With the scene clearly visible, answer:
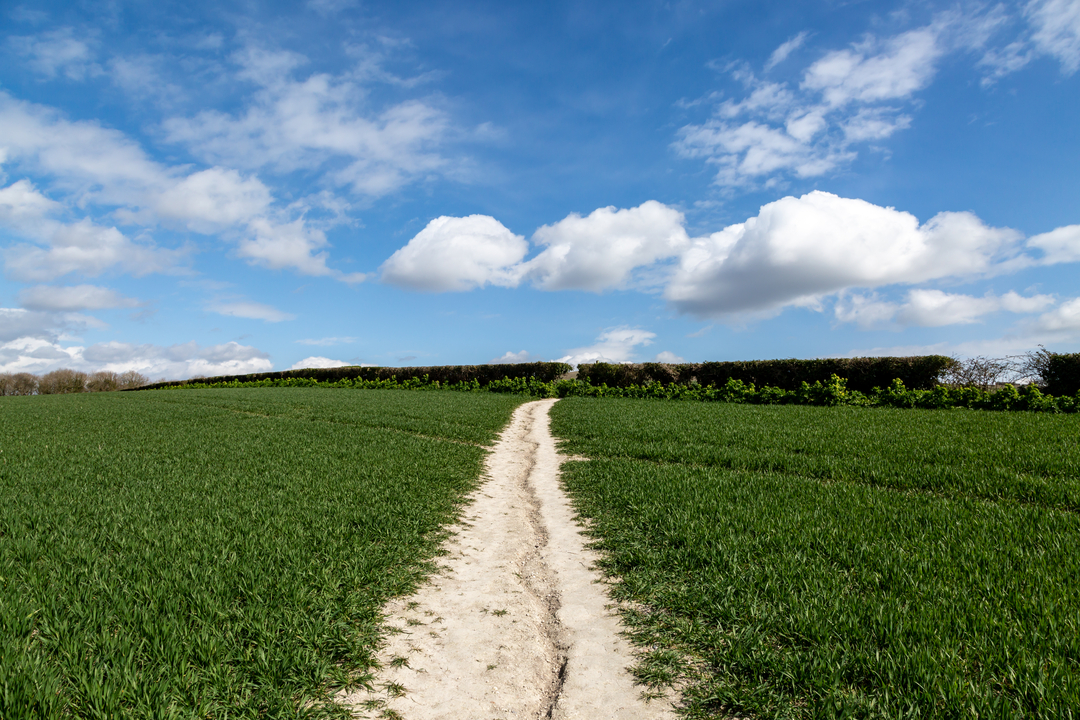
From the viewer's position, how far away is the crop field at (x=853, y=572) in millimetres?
2900

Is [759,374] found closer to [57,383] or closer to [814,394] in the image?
[814,394]

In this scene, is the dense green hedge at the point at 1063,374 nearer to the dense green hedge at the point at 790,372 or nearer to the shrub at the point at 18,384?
the dense green hedge at the point at 790,372

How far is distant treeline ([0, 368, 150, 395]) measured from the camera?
4772 cm

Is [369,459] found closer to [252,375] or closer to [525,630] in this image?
[525,630]

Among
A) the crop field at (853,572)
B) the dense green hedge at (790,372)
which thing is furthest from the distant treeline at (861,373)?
the crop field at (853,572)

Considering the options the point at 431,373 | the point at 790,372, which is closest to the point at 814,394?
the point at 790,372

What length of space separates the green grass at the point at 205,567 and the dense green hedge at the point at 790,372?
15.1 meters

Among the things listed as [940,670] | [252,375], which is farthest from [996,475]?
[252,375]

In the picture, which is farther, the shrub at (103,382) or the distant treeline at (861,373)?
the shrub at (103,382)

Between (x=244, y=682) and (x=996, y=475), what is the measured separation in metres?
9.26

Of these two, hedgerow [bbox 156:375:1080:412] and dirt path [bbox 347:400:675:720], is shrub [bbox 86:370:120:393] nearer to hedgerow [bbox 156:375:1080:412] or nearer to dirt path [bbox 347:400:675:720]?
hedgerow [bbox 156:375:1080:412]

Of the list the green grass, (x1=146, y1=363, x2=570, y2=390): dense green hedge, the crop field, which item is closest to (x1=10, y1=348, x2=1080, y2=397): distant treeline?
(x1=146, y1=363, x2=570, y2=390): dense green hedge

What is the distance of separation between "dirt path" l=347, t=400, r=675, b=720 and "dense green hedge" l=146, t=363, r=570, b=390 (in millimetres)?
21043

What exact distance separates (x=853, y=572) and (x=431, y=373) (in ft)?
94.7
